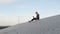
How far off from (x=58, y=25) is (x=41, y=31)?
2.36 ft

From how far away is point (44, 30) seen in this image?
560 centimetres

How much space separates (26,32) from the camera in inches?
231

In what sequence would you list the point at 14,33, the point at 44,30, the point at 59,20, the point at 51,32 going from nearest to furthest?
the point at 51,32 → the point at 44,30 → the point at 14,33 → the point at 59,20

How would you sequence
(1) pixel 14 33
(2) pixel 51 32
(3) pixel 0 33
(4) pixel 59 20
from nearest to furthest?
(2) pixel 51 32 < (1) pixel 14 33 < (4) pixel 59 20 < (3) pixel 0 33

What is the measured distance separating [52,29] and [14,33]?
1.48 metres

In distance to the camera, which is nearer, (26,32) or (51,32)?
(51,32)

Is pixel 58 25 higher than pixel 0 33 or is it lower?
higher

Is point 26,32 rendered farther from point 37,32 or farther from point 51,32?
point 51,32

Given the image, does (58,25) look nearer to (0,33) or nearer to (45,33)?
(45,33)

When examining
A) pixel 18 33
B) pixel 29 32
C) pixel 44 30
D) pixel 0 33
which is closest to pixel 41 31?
pixel 44 30

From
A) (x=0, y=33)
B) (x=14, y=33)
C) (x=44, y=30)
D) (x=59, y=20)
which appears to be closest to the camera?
(x=44, y=30)

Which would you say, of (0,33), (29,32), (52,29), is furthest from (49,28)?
(0,33)

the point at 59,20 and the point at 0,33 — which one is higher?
the point at 59,20

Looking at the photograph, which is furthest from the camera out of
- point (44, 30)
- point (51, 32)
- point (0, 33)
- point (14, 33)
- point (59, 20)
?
point (0, 33)
